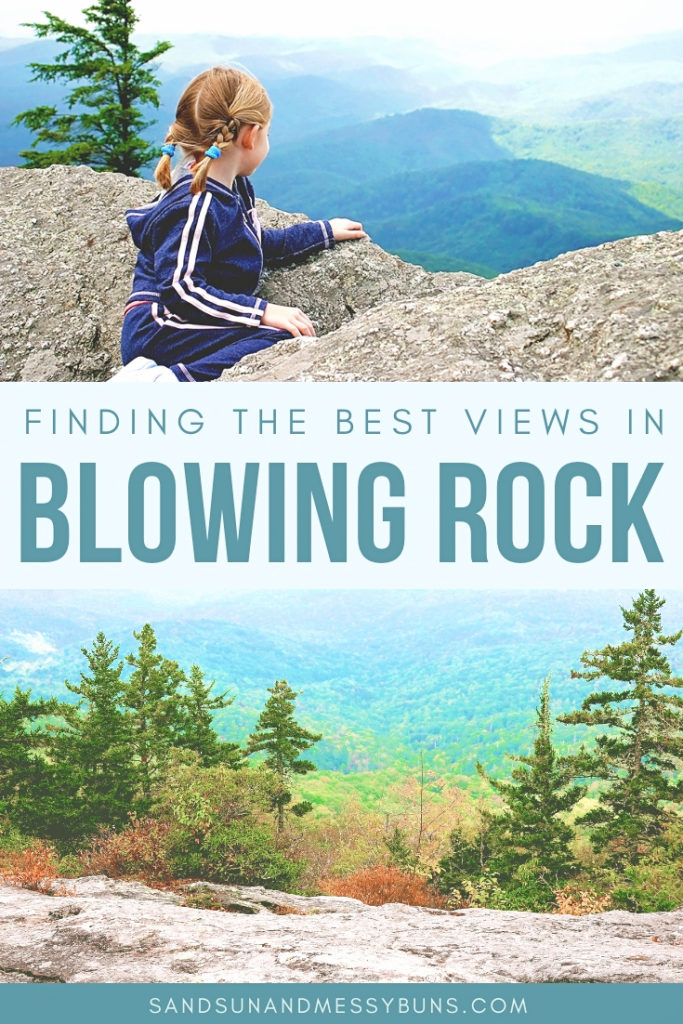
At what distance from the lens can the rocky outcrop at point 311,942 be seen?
3.48m

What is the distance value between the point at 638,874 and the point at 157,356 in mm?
3013

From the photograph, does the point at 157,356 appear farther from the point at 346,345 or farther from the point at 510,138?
the point at 510,138

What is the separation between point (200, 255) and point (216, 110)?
0.67 meters

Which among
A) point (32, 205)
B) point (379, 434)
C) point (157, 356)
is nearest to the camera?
point (379, 434)

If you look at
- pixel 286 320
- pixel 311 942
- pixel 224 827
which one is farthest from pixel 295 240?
pixel 311 942

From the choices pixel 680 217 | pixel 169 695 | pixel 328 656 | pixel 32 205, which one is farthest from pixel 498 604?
pixel 680 217

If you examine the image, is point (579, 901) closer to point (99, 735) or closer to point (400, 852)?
point (400, 852)

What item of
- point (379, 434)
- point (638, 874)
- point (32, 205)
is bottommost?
point (638, 874)

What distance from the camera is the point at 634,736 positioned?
155 inches

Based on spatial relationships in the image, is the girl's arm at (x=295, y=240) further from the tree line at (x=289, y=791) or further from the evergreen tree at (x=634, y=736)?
the evergreen tree at (x=634, y=736)

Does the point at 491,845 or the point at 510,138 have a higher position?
the point at 510,138

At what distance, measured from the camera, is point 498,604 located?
12.8 ft

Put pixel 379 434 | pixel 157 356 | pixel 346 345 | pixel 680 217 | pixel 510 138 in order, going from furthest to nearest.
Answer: pixel 510 138 → pixel 680 217 → pixel 157 356 → pixel 346 345 → pixel 379 434

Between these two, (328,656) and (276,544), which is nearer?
(276,544)
